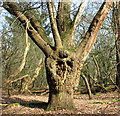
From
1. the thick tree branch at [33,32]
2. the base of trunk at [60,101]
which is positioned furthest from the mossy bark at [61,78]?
the thick tree branch at [33,32]

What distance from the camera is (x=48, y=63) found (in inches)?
179

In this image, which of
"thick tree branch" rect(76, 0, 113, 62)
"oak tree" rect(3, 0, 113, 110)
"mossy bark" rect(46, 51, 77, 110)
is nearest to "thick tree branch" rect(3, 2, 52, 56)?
"oak tree" rect(3, 0, 113, 110)

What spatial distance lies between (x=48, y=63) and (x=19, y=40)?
28.3ft

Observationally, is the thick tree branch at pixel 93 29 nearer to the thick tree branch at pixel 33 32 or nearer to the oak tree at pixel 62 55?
the oak tree at pixel 62 55

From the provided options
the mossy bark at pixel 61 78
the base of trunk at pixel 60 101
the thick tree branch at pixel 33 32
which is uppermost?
the thick tree branch at pixel 33 32

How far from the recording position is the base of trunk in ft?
14.7

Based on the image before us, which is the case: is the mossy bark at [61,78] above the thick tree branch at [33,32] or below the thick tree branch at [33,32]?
below

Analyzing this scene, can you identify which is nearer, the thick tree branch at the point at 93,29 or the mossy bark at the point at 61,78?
the mossy bark at the point at 61,78

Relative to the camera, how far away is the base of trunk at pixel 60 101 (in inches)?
176

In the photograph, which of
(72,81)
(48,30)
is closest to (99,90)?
(48,30)

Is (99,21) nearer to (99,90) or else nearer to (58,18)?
(58,18)

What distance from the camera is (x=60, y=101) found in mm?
4484

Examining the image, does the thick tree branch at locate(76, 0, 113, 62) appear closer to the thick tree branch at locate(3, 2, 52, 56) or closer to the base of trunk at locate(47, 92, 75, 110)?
the thick tree branch at locate(3, 2, 52, 56)

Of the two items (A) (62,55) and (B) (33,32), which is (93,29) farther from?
(B) (33,32)
